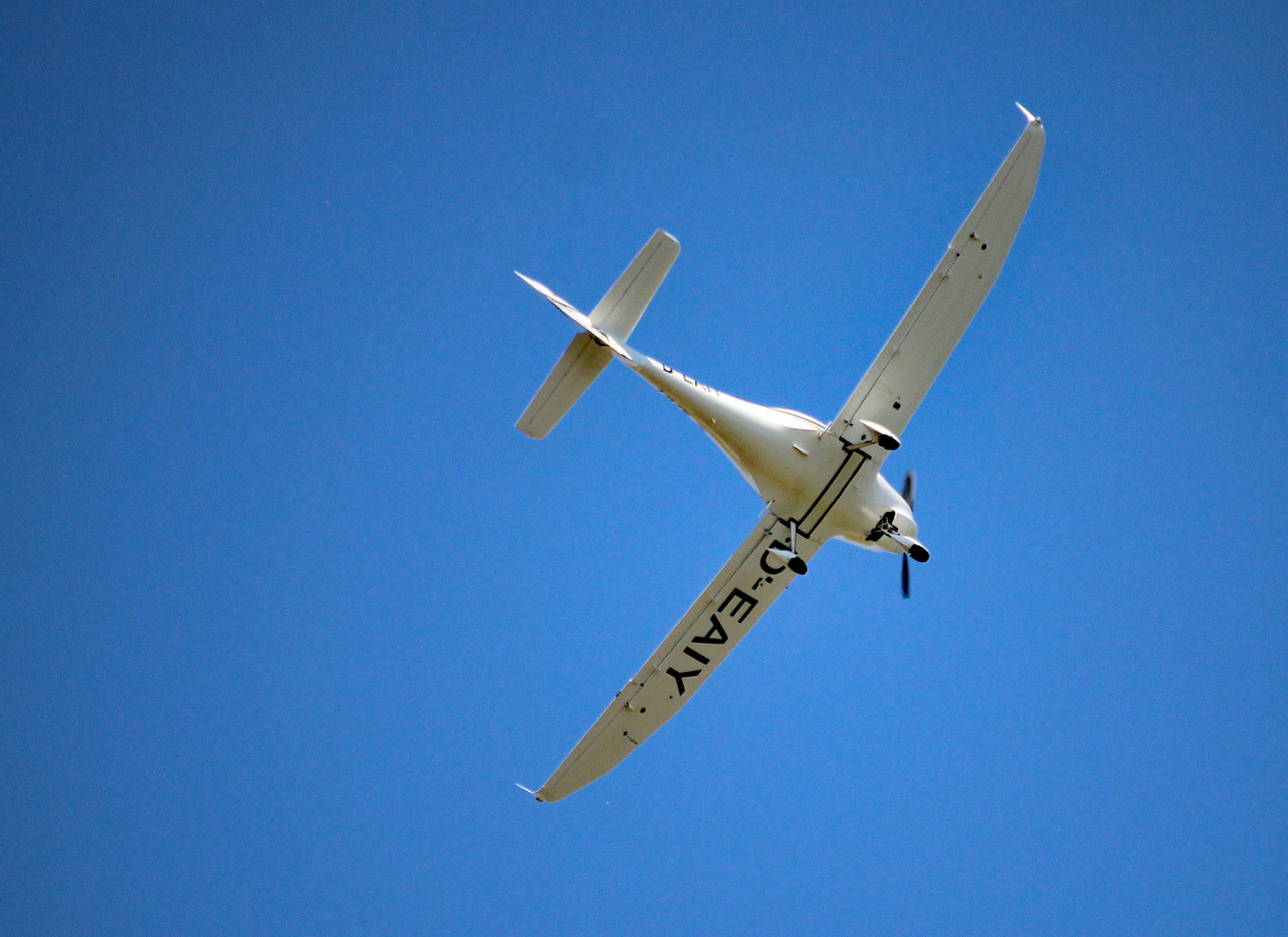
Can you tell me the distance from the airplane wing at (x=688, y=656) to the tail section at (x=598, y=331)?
3.61m

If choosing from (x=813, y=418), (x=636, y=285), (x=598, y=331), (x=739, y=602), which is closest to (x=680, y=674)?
(x=739, y=602)

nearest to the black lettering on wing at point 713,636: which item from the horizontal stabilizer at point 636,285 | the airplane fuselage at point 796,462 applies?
the airplane fuselage at point 796,462

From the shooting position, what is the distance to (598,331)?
15.6 metres

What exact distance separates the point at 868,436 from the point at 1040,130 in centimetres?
513

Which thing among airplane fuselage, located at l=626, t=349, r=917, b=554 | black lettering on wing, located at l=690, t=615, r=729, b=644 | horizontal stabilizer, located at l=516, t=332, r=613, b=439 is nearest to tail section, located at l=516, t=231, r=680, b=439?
horizontal stabilizer, located at l=516, t=332, r=613, b=439

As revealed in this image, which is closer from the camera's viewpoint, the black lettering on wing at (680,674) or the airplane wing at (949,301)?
the airplane wing at (949,301)

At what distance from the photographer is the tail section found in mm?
15508

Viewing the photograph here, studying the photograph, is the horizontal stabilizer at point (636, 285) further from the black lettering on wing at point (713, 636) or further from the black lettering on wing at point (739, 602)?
the black lettering on wing at point (713, 636)

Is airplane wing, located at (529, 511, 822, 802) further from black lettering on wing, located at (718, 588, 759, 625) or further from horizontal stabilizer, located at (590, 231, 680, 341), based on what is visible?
horizontal stabilizer, located at (590, 231, 680, 341)

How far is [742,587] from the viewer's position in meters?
17.0

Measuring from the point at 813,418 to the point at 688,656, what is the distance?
15.1 ft

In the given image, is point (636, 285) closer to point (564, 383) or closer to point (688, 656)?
point (564, 383)

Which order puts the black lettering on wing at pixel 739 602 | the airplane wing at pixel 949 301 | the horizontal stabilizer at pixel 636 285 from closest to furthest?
the airplane wing at pixel 949 301 → the horizontal stabilizer at pixel 636 285 → the black lettering on wing at pixel 739 602

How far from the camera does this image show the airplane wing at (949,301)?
15.5 meters
